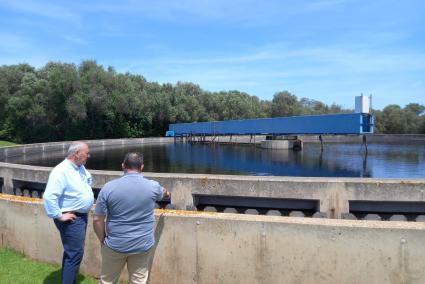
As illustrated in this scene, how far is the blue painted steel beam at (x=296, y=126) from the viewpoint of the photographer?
1345 inches

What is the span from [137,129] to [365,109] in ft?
145

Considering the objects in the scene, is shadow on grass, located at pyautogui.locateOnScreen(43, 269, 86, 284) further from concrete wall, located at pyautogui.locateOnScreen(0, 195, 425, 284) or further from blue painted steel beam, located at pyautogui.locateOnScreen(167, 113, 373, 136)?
blue painted steel beam, located at pyautogui.locateOnScreen(167, 113, 373, 136)

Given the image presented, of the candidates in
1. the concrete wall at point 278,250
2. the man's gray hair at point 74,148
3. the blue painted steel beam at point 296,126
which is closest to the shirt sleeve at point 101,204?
the man's gray hair at point 74,148

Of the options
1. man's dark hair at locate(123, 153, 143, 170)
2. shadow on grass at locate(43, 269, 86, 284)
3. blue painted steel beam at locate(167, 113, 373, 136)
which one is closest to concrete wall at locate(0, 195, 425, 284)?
shadow on grass at locate(43, 269, 86, 284)

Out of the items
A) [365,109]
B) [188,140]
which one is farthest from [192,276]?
[188,140]

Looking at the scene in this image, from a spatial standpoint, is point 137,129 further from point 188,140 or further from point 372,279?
point 372,279

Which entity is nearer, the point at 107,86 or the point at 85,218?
the point at 85,218

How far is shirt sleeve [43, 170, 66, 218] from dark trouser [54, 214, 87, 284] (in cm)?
20

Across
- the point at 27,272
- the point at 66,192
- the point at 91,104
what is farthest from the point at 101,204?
the point at 91,104

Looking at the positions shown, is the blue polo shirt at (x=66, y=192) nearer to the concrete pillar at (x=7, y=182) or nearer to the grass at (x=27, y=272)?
the grass at (x=27, y=272)

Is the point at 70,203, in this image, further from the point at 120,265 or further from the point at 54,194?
the point at 120,265

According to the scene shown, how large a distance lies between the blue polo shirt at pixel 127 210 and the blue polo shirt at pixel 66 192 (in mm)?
474

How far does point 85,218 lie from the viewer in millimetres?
4773

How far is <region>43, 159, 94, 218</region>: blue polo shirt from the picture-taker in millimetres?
4445
